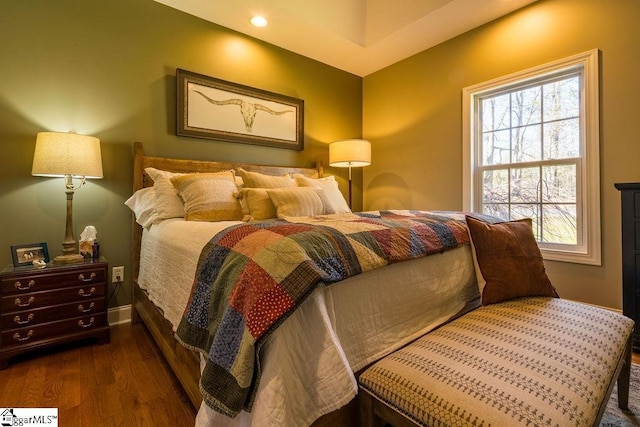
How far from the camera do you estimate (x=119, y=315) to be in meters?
2.35

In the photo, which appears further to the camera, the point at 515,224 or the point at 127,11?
the point at 127,11

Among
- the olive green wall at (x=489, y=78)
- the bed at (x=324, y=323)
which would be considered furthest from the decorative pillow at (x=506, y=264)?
the olive green wall at (x=489, y=78)

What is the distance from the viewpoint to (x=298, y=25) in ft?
9.30

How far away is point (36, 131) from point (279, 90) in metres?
2.05

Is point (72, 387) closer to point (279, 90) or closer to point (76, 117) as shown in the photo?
point (76, 117)

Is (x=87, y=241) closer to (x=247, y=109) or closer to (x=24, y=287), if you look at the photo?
(x=24, y=287)

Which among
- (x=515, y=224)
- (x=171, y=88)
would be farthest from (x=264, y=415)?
(x=171, y=88)

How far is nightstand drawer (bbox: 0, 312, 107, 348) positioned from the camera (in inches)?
67.8

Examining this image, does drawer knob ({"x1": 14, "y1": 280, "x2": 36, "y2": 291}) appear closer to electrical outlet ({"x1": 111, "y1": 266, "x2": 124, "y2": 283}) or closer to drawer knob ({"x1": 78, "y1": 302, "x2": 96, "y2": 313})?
drawer knob ({"x1": 78, "y1": 302, "x2": 96, "y2": 313})

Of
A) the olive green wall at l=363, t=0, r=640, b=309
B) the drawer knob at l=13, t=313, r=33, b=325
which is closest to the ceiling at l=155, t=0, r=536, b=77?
the olive green wall at l=363, t=0, r=640, b=309

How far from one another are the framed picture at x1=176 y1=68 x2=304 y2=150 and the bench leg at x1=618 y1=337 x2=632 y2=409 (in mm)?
2911

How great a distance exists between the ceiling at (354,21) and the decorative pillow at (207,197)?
1.54 metres

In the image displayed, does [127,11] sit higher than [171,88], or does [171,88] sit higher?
[127,11]

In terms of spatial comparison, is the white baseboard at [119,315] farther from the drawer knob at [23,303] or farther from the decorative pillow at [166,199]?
the decorative pillow at [166,199]
